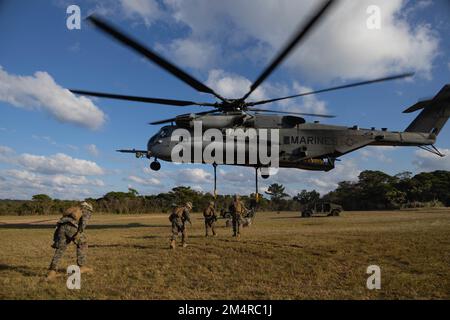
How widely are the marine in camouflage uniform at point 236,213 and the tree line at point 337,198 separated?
1174 inches

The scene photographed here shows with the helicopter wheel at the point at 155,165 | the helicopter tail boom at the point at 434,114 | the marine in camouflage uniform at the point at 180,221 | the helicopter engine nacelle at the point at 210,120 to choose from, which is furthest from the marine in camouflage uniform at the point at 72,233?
the helicopter tail boom at the point at 434,114

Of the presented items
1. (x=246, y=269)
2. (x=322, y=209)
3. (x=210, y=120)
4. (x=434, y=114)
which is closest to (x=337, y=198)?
(x=322, y=209)

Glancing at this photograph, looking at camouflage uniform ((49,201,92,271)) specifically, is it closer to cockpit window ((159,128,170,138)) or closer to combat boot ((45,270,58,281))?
combat boot ((45,270,58,281))

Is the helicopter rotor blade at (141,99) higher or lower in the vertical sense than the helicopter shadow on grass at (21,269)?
higher

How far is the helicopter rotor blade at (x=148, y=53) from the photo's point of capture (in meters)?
7.58

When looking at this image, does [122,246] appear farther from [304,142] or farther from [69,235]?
[304,142]

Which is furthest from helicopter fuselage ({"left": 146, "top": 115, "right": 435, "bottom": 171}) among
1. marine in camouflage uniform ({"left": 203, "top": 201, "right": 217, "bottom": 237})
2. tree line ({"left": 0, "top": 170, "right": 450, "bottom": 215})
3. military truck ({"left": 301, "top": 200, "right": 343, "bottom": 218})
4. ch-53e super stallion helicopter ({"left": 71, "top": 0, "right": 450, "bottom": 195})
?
tree line ({"left": 0, "top": 170, "right": 450, "bottom": 215})

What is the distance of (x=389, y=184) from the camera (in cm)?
5903

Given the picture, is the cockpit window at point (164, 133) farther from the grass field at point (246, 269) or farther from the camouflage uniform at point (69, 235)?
the camouflage uniform at point (69, 235)

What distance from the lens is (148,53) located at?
898cm

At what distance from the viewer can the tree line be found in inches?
1802

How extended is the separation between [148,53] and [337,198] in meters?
63.2

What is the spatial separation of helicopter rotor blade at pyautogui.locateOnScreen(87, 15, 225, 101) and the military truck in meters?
22.2

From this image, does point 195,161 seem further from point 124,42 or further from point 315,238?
point 124,42
